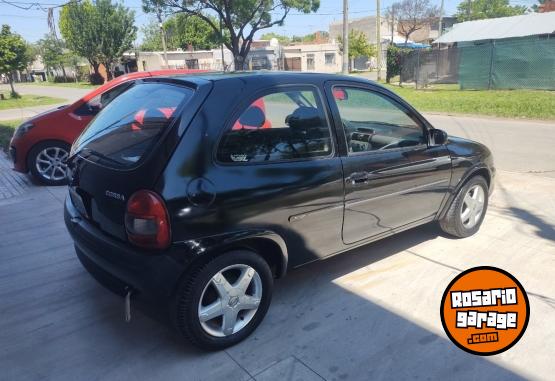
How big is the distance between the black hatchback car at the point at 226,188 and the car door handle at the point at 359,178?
14mm

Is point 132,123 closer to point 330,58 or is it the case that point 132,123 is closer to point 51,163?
point 51,163

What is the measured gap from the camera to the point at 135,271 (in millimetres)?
2578

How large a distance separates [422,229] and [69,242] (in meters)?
3.74

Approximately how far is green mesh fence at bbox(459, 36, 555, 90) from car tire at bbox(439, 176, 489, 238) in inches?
654

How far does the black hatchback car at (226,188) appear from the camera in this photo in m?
2.54

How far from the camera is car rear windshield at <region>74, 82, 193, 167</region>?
275 cm

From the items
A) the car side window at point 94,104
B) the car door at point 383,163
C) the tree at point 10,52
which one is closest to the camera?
the car door at point 383,163

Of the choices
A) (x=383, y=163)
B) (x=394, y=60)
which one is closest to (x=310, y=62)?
(x=394, y=60)

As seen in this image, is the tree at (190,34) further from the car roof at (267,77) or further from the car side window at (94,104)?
the car roof at (267,77)

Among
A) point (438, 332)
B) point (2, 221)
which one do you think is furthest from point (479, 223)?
point (2, 221)

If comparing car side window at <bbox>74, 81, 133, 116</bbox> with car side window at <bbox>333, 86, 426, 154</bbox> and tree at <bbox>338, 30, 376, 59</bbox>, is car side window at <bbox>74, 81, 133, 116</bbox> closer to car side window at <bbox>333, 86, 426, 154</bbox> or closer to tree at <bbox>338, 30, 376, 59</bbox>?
car side window at <bbox>333, 86, 426, 154</bbox>

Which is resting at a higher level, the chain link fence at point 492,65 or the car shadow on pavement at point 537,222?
the chain link fence at point 492,65

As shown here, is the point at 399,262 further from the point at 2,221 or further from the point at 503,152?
the point at 503,152

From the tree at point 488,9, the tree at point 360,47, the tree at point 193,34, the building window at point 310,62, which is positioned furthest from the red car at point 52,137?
the tree at point 488,9
